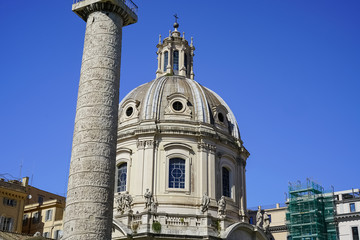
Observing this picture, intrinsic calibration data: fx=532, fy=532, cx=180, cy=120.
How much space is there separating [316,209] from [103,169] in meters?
36.7

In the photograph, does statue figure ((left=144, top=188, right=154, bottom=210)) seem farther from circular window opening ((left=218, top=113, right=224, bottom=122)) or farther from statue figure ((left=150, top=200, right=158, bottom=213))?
circular window opening ((left=218, top=113, right=224, bottom=122))

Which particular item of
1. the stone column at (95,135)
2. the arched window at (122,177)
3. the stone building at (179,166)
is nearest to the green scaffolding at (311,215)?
the stone building at (179,166)

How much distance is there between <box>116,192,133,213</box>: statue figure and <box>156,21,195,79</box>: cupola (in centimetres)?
1447

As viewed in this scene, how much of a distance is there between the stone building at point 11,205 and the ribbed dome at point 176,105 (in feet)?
34.4

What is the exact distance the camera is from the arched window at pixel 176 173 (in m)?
A: 40.5

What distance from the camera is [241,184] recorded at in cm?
4409

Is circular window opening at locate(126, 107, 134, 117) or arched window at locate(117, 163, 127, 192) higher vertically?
circular window opening at locate(126, 107, 134, 117)

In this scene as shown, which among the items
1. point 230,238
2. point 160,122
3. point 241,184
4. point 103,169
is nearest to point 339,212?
point 241,184

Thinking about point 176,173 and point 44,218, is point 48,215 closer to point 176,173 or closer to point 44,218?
point 44,218

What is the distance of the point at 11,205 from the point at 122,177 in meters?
9.82

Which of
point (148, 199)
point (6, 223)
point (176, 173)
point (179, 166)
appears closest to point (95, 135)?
point (148, 199)

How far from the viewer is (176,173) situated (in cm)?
4088

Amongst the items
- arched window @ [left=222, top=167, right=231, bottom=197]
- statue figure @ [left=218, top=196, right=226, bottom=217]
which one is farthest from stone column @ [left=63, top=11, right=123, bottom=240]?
arched window @ [left=222, top=167, right=231, bottom=197]

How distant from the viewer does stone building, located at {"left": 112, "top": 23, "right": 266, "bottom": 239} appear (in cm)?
→ 3725
